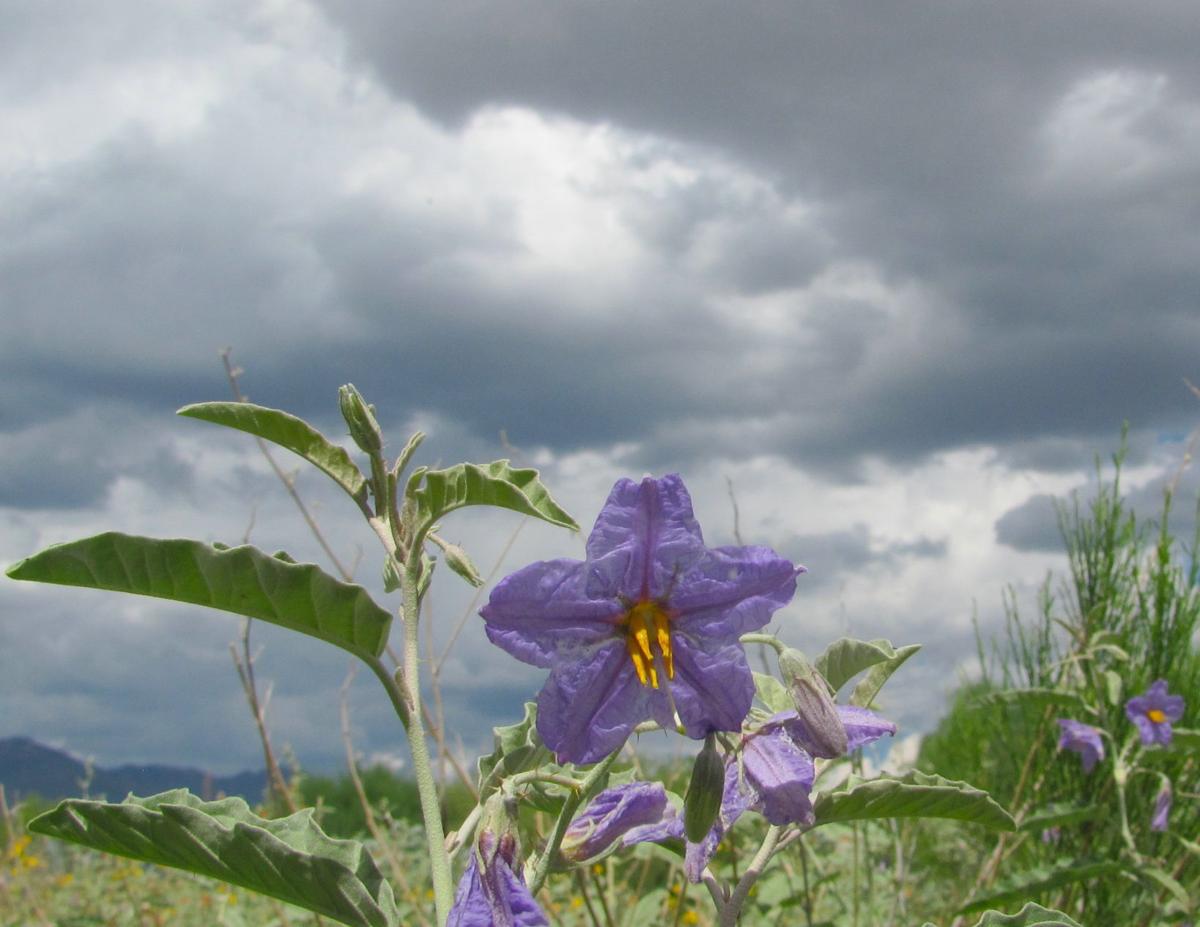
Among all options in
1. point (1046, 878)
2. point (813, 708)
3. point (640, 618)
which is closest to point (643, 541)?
point (640, 618)

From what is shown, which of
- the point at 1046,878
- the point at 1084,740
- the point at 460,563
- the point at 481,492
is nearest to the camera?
the point at 481,492

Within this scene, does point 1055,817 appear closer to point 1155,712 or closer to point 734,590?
point 1155,712

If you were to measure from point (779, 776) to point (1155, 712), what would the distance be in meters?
3.24

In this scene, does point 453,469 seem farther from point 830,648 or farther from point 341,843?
point 830,648

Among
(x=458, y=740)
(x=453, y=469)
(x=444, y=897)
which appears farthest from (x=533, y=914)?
(x=458, y=740)

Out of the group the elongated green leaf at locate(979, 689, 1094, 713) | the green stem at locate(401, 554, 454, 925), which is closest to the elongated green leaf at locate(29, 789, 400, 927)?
the green stem at locate(401, 554, 454, 925)

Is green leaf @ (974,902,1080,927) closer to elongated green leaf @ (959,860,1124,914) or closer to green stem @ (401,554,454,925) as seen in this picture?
green stem @ (401,554,454,925)

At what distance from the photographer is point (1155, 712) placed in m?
3.91

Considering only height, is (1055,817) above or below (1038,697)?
below

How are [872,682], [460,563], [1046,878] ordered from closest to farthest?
[460,563] → [872,682] → [1046,878]

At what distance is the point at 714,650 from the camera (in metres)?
1.21

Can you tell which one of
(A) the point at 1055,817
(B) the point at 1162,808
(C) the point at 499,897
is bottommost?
(B) the point at 1162,808

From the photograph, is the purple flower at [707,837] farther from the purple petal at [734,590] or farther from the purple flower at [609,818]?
the purple petal at [734,590]

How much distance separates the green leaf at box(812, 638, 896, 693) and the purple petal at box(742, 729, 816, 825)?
186 mm
